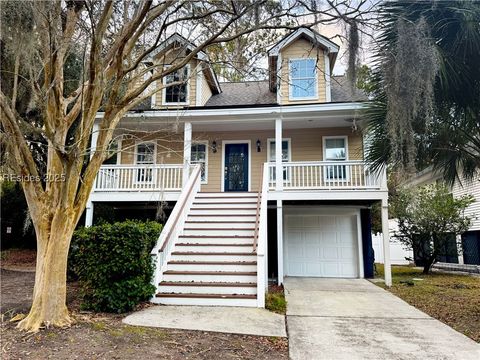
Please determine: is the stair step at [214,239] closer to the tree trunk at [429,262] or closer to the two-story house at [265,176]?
the two-story house at [265,176]

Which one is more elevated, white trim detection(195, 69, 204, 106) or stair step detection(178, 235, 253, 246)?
white trim detection(195, 69, 204, 106)

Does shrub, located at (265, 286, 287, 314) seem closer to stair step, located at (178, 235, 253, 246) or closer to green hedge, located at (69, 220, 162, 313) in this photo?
stair step, located at (178, 235, 253, 246)

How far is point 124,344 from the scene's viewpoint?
4133 millimetres

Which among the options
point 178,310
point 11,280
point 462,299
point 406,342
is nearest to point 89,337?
point 178,310

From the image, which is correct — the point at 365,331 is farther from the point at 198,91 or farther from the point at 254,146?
the point at 198,91

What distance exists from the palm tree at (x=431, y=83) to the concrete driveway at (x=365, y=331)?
2431mm

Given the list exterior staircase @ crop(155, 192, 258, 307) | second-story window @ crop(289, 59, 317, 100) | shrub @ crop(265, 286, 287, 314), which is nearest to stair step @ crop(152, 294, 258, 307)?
exterior staircase @ crop(155, 192, 258, 307)

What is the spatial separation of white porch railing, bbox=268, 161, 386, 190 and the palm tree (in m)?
3.04

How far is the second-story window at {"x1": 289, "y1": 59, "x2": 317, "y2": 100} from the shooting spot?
38.2ft

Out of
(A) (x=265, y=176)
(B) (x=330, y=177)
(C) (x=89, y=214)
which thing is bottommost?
(C) (x=89, y=214)

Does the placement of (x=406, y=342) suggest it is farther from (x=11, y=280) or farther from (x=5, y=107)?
(x=11, y=280)

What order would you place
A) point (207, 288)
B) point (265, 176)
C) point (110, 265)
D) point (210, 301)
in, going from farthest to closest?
1. point (265, 176)
2. point (207, 288)
3. point (210, 301)
4. point (110, 265)

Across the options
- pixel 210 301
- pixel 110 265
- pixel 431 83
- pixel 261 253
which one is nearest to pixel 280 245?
pixel 261 253

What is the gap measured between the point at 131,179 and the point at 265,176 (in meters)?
4.26
